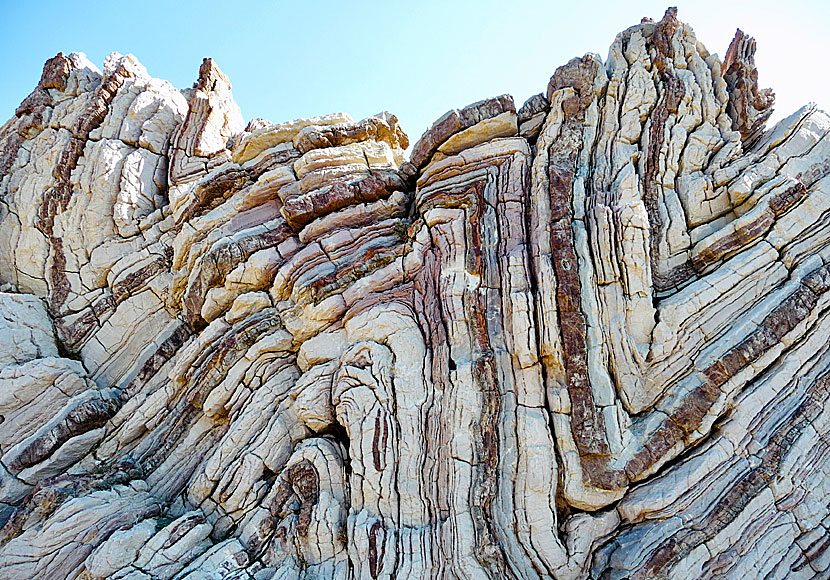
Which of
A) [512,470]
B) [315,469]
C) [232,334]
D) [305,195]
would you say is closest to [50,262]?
[232,334]

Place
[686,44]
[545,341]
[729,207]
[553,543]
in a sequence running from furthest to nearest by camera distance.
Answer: [686,44] < [729,207] < [545,341] < [553,543]

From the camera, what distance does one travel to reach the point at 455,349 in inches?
434

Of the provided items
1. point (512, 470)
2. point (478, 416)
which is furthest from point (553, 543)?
point (478, 416)

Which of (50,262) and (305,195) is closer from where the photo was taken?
(305,195)

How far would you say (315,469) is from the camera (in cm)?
1055

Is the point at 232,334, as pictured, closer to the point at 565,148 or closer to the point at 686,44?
the point at 565,148

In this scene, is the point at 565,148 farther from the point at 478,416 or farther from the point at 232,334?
the point at 232,334

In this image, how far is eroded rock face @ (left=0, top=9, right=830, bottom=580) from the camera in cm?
951

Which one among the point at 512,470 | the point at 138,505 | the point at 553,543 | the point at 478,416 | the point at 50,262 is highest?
the point at 50,262

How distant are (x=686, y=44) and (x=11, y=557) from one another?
2009cm

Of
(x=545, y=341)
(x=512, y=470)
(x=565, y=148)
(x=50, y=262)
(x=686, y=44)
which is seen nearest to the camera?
(x=512, y=470)

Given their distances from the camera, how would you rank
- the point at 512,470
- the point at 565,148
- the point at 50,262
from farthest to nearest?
1. the point at 50,262
2. the point at 565,148
3. the point at 512,470

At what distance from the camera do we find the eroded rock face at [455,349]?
9.51m

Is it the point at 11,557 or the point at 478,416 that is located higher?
the point at 11,557
